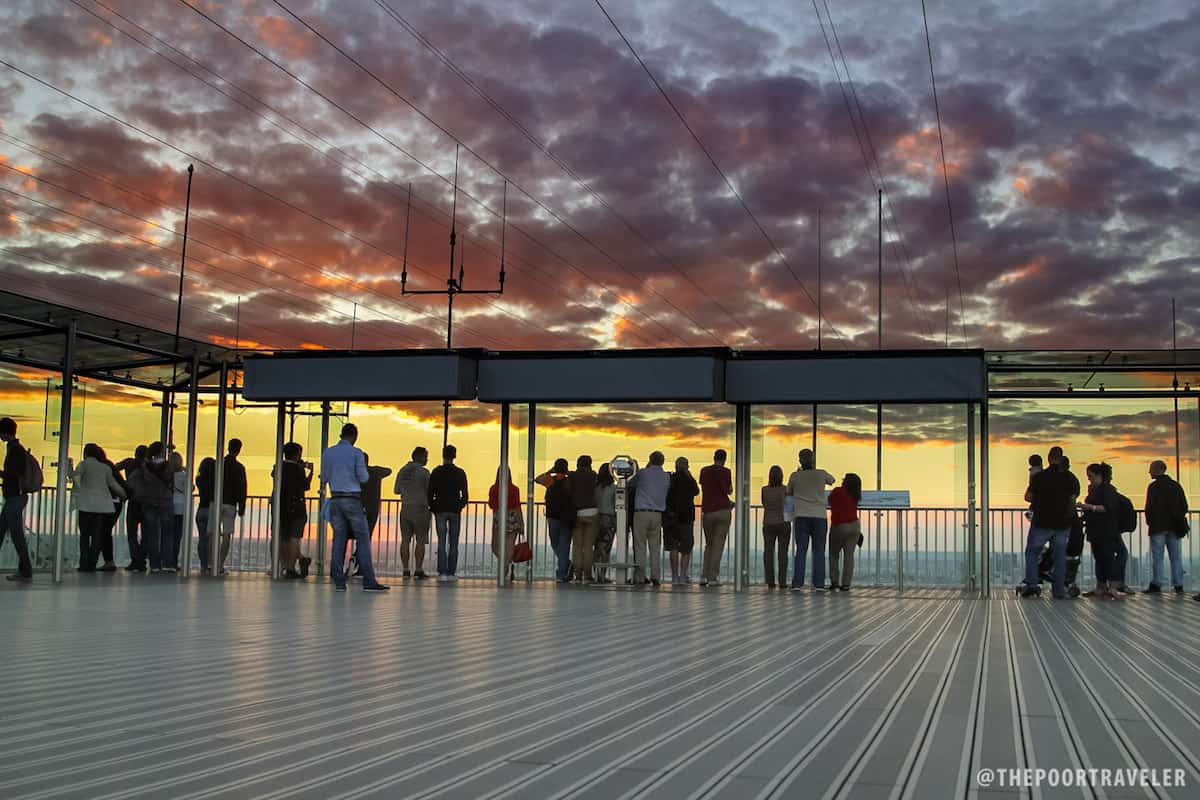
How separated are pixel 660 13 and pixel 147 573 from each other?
10.9m

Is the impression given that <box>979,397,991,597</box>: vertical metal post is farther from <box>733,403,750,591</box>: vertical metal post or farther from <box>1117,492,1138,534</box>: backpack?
<box>733,403,750,591</box>: vertical metal post

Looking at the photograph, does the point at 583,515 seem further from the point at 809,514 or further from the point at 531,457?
the point at 809,514

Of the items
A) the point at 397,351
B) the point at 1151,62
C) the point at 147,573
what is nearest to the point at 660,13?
the point at 397,351

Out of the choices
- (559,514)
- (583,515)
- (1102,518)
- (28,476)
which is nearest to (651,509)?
(583,515)

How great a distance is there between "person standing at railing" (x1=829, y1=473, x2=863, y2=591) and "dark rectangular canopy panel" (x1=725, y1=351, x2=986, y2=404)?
1.45 meters

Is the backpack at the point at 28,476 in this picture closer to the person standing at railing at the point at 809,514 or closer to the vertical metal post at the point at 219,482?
the vertical metal post at the point at 219,482

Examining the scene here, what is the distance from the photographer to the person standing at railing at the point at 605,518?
18625 mm

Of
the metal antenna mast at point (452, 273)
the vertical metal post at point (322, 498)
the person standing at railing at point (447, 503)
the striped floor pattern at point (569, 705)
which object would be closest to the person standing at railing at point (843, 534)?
→ the person standing at railing at point (447, 503)

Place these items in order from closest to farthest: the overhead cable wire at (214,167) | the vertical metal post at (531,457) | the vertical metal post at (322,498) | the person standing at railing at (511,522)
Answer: the overhead cable wire at (214,167) < the person standing at railing at (511,522) < the vertical metal post at (531,457) < the vertical metal post at (322,498)

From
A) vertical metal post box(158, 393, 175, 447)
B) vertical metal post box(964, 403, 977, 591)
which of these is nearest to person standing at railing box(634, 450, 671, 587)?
vertical metal post box(964, 403, 977, 591)

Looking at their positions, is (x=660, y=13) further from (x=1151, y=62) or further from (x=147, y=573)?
(x=147, y=573)

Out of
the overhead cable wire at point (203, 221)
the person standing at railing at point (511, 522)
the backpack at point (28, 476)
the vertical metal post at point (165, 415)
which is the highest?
the overhead cable wire at point (203, 221)

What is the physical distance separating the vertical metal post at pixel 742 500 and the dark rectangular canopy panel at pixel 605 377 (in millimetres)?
826

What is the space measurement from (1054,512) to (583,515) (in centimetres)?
634
